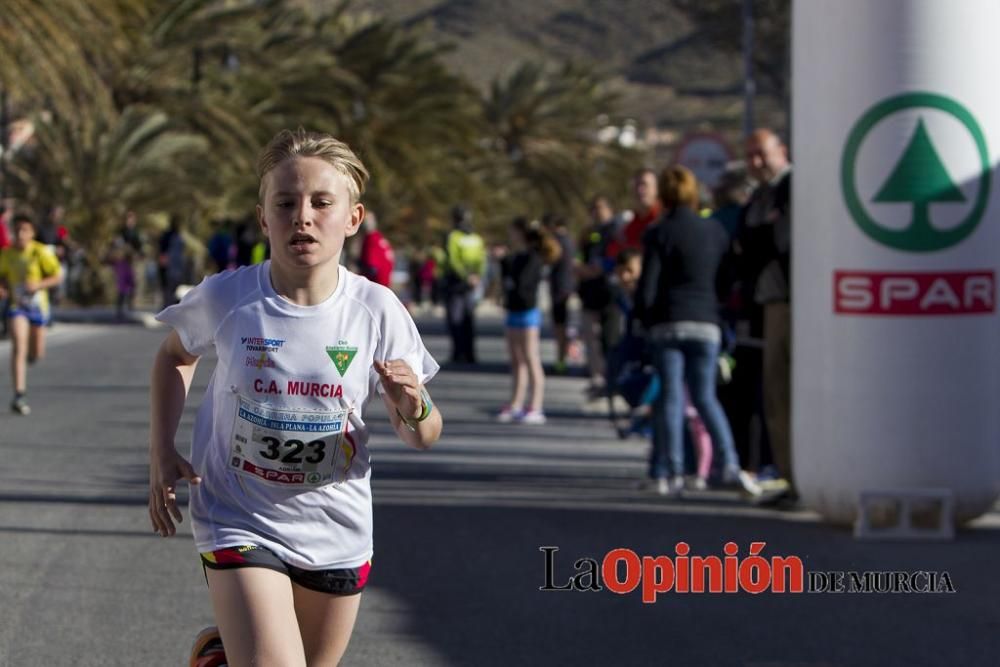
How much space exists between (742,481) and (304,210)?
661 cm

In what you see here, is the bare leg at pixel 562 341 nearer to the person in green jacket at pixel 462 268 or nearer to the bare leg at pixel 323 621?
the person in green jacket at pixel 462 268

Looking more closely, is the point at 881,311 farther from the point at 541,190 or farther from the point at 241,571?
the point at 541,190

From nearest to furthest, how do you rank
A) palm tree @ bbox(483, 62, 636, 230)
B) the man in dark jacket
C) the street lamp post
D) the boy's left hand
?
the boy's left hand < the man in dark jacket < the street lamp post < palm tree @ bbox(483, 62, 636, 230)

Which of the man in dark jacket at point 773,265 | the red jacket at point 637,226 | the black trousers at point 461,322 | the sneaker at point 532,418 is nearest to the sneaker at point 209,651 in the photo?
the man in dark jacket at point 773,265

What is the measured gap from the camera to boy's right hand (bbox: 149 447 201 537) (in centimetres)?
421

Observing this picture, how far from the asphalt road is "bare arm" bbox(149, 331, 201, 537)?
2.34 m

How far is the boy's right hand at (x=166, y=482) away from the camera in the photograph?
4.21 metres

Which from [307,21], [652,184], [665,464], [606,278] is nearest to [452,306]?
[606,278]

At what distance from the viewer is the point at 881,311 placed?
29.8 ft

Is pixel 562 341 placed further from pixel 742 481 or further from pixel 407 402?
pixel 407 402

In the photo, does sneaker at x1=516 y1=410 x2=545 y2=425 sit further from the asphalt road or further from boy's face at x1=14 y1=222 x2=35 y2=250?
boy's face at x1=14 y1=222 x2=35 y2=250

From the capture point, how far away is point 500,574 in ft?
27.0

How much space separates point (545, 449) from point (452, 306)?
898cm

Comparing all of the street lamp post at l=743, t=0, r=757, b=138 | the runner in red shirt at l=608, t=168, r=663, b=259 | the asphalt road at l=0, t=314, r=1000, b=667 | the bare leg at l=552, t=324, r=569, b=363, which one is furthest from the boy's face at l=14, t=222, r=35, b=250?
the street lamp post at l=743, t=0, r=757, b=138
